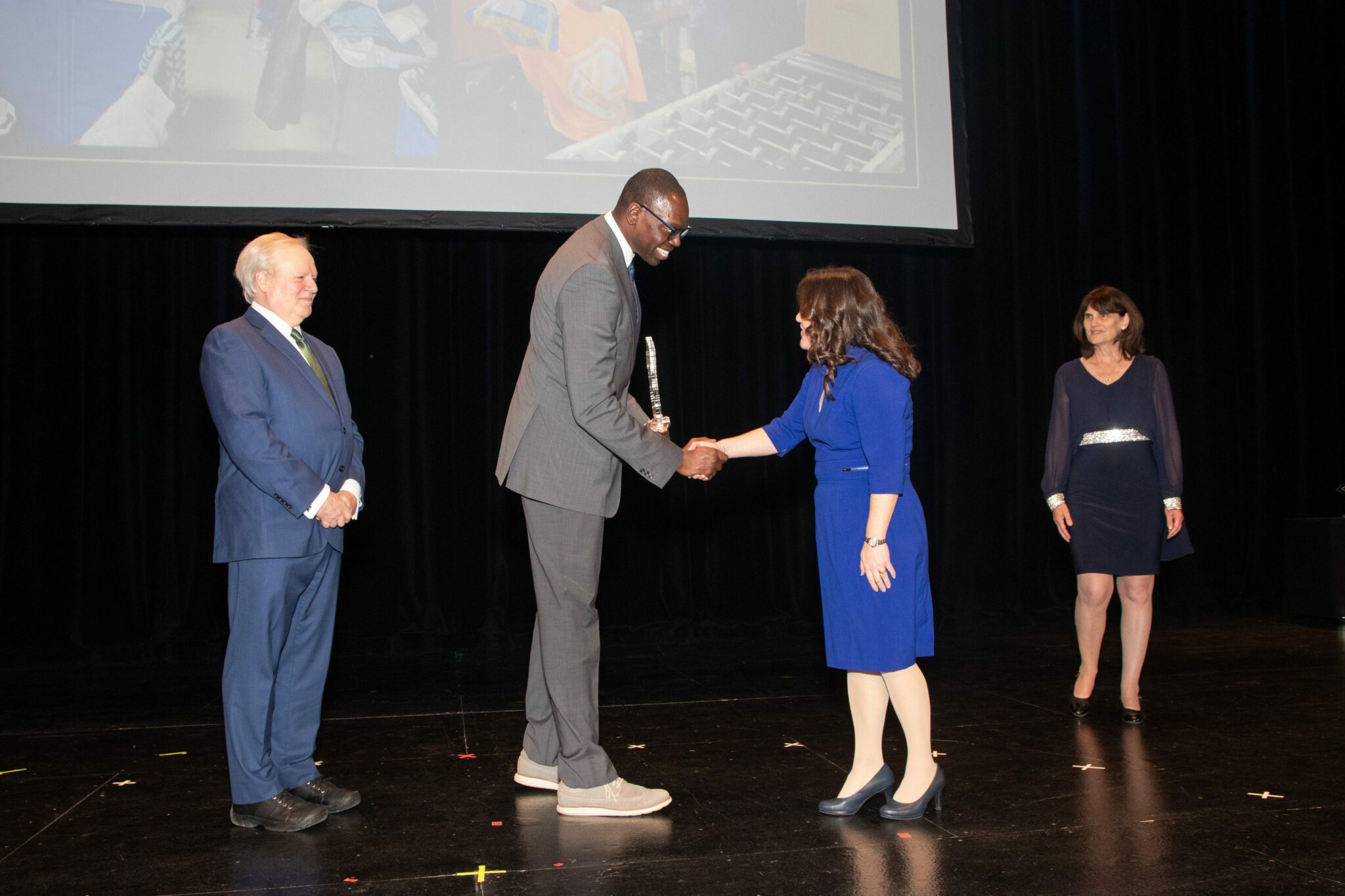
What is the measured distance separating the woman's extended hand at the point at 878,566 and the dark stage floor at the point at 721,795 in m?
0.53

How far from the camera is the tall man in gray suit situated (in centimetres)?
241

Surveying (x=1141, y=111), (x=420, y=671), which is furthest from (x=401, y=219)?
(x=1141, y=111)

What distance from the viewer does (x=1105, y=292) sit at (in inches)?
135

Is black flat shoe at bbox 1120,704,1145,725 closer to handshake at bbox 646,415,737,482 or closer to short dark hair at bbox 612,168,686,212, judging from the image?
handshake at bbox 646,415,737,482

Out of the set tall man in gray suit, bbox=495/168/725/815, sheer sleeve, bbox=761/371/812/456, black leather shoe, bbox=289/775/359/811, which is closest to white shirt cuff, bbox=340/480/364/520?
tall man in gray suit, bbox=495/168/725/815

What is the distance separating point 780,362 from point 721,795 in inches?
138

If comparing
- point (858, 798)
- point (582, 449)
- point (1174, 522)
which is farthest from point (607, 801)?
point (1174, 522)

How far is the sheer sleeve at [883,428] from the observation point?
2.30m

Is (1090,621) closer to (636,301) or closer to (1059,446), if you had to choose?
(1059,446)

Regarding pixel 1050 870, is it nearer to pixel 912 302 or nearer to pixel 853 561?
pixel 853 561

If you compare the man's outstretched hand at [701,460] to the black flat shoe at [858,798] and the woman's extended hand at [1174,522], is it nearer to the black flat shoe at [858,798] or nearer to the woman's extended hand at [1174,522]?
the black flat shoe at [858,798]

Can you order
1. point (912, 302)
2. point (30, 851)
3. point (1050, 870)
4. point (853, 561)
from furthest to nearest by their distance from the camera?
1. point (912, 302)
2. point (853, 561)
3. point (30, 851)
4. point (1050, 870)

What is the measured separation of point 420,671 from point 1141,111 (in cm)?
523

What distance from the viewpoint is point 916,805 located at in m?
2.35
